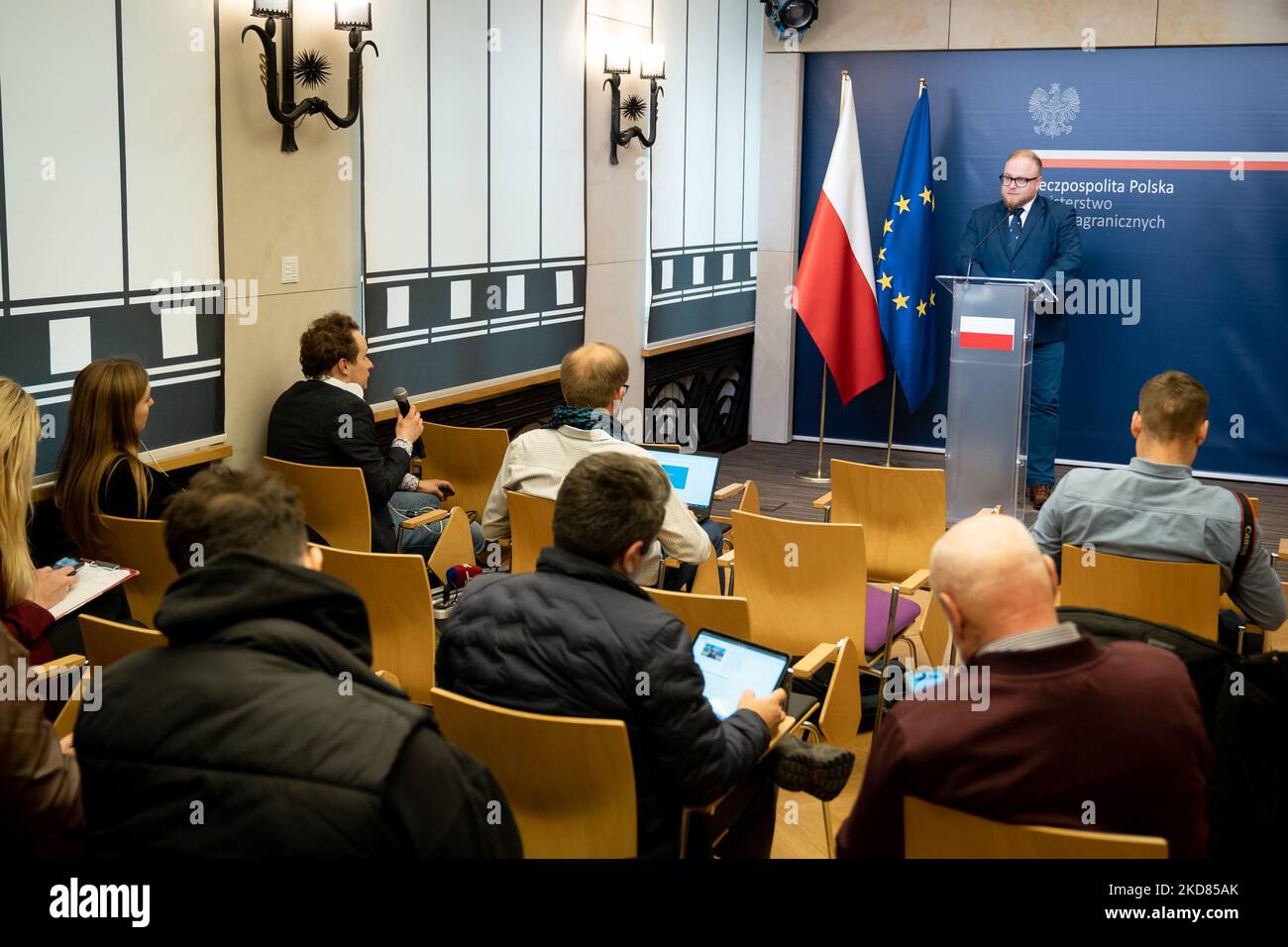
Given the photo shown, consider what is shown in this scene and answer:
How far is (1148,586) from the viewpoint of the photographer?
3.49m

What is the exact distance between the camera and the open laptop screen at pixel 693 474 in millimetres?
4809

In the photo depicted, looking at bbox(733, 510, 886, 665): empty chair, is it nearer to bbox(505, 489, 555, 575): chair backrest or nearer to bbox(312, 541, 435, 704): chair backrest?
bbox(505, 489, 555, 575): chair backrest

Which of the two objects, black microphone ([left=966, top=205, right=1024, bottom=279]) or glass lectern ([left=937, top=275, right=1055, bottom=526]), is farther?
black microphone ([left=966, top=205, right=1024, bottom=279])

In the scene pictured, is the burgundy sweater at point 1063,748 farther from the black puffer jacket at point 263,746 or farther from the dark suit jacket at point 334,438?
the dark suit jacket at point 334,438

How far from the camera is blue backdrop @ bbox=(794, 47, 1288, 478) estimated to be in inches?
318

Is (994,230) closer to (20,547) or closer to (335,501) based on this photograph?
(335,501)

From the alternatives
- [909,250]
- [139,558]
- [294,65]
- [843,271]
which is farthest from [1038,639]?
[909,250]

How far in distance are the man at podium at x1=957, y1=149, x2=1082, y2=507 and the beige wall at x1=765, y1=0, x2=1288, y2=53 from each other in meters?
1.20

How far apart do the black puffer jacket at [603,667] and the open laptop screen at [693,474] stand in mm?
2379

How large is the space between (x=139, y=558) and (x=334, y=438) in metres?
1.19

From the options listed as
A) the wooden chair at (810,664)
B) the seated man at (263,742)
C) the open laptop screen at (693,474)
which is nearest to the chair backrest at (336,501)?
the open laptop screen at (693,474)

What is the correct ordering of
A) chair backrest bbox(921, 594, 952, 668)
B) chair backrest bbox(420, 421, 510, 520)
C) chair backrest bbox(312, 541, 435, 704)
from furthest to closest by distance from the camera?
chair backrest bbox(420, 421, 510, 520) < chair backrest bbox(921, 594, 952, 668) < chair backrest bbox(312, 541, 435, 704)

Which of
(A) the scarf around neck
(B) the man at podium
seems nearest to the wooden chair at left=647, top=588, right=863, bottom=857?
(A) the scarf around neck
